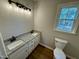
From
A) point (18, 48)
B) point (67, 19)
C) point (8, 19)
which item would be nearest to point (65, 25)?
point (67, 19)

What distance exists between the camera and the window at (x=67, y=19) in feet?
6.14

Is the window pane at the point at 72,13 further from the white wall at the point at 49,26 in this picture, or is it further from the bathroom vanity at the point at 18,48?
the bathroom vanity at the point at 18,48

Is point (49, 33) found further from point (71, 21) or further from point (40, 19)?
point (71, 21)

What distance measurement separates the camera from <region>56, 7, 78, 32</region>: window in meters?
1.87

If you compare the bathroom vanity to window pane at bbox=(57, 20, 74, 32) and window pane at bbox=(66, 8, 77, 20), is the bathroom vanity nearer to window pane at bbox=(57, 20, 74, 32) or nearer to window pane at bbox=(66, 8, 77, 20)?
window pane at bbox=(57, 20, 74, 32)

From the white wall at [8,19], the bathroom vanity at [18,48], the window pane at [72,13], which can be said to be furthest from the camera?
the window pane at [72,13]

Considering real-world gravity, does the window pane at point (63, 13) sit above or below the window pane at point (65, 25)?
above

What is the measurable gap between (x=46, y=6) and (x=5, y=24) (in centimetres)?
178

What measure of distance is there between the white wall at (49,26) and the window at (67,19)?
0.22 metres

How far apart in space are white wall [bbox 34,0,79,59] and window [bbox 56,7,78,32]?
22 cm

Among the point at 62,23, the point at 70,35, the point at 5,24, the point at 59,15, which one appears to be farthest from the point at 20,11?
the point at 70,35

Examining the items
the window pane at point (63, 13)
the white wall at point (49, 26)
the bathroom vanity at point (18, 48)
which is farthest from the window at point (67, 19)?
the bathroom vanity at point (18, 48)

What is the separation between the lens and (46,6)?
7.72ft

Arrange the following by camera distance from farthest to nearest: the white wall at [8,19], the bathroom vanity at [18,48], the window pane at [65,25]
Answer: the window pane at [65,25] → the white wall at [8,19] → the bathroom vanity at [18,48]
